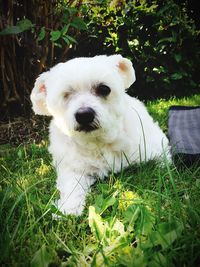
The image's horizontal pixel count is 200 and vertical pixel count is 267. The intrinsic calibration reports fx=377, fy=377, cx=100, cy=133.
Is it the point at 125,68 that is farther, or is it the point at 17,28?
the point at 17,28

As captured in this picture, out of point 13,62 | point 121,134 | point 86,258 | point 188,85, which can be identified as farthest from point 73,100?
point 188,85

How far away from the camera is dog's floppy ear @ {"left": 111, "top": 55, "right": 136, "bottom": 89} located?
3.16 meters

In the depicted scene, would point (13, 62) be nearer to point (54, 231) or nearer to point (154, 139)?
point (154, 139)

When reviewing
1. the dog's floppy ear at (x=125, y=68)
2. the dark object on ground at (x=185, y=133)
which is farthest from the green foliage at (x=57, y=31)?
the dark object on ground at (x=185, y=133)

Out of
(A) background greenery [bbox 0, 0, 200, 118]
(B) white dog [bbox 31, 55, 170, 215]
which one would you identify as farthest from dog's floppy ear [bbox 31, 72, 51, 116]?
(A) background greenery [bbox 0, 0, 200, 118]

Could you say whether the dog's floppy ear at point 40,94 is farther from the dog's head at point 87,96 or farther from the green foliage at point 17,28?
the green foliage at point 17,28

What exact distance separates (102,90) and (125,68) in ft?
1.17

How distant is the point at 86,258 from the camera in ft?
6.13

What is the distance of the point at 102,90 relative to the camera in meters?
3.00

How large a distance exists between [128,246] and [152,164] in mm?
1314

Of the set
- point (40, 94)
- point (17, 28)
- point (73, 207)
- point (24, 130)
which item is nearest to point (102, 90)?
Result: point (40, 94)

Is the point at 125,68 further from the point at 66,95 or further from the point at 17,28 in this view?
the point at 17,28

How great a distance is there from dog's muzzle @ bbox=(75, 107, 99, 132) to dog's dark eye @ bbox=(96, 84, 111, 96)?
9.4 inches

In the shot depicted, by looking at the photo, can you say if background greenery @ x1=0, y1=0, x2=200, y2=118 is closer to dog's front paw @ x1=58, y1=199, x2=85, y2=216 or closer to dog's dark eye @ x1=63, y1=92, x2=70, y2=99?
dog's dark eye @ x1=63, y1=92, x2=70, y2=99
